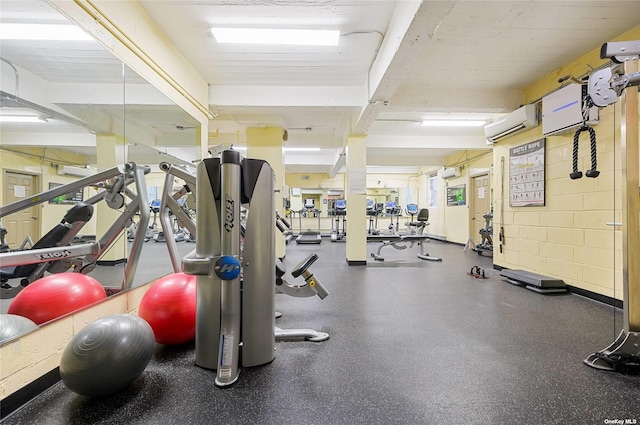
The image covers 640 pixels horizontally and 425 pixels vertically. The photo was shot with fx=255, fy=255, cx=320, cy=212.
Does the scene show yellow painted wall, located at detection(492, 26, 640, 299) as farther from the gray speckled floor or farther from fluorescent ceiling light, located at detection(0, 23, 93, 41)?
fluorescent ceiling light, located at detection(0, 23, 93, 41)

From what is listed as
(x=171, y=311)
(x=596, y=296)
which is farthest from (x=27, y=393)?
(x=596, y=296)

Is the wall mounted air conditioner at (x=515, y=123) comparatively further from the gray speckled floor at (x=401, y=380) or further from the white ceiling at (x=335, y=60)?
the gray speckled floor at (x=401, y=380)

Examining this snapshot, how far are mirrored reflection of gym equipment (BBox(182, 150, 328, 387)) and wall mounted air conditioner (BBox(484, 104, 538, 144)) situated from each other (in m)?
3.78

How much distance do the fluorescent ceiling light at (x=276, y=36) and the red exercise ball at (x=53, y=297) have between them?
2.52 meters

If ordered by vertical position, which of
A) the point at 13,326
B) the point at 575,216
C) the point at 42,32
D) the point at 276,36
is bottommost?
the point at 13,326

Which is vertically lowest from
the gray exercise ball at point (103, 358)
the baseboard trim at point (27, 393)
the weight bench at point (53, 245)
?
the baseboard trim at point (27, 393)

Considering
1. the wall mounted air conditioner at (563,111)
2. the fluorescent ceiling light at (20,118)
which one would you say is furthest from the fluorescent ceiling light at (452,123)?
the fluorescent ceiling light at (20,118)

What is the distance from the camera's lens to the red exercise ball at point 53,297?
1.42 meters

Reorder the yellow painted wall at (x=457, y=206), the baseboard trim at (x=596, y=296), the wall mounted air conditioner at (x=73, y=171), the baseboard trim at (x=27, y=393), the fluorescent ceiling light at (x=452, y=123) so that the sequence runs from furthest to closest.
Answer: the yellow painted wall at (x=457, y=206)
the fluorescent ceiling light at (x=452, y=123)
the baseboard trim at (x=596, y=296)
the wall mounted air conditioner at (x=73, y=171)
the baseboard trim at (x=27, y=393)

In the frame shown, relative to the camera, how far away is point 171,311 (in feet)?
5.75

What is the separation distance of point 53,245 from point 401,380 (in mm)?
2298

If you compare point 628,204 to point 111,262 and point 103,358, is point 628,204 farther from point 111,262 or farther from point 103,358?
point 111,262

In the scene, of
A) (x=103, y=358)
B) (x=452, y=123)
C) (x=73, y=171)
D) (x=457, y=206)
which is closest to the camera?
(x=103, y=358)

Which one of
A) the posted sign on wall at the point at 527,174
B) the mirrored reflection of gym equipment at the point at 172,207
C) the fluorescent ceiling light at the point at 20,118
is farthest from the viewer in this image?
the posted sign on wall at the point at 527,174
